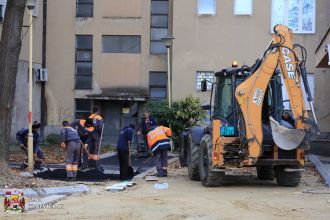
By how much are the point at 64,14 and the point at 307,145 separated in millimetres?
18976

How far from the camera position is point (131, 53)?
1174 inches

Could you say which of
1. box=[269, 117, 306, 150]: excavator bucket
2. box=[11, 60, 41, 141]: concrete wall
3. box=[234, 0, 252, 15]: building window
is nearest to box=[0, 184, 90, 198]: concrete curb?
box=[269, 117, 306, 150]: excavator bucket

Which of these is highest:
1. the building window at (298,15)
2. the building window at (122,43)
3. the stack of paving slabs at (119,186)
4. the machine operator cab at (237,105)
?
the building window at (298,15)

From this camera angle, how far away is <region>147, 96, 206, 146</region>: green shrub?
83.5ft

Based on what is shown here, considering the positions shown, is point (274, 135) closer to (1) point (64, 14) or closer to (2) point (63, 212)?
(2) point (63, 212)

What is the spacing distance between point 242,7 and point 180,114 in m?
6.35

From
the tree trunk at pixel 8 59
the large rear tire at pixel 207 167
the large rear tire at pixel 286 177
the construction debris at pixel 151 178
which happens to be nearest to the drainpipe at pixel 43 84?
the construction debris at pixel 151 178

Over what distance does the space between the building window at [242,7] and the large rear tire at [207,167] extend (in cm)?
1435

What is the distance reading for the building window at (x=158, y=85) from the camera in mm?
29734

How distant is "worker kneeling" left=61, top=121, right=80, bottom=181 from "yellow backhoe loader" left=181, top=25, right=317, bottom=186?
132 inches

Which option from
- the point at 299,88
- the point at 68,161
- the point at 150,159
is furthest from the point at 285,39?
the point at 150,159

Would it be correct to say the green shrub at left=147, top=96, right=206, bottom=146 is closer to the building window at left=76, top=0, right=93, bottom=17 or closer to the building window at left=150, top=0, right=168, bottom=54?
the building window at left=150, top=0, right=168, bottom=54

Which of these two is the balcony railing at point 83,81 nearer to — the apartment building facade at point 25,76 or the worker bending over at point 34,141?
the apartment building facade at point 25,76

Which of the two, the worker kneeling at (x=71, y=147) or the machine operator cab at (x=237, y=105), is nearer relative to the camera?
the machine operator cab at (x=237, y=105)
